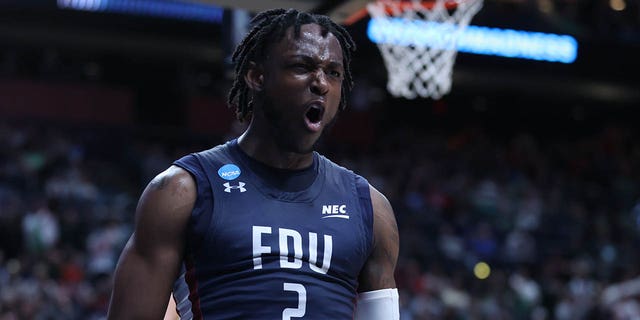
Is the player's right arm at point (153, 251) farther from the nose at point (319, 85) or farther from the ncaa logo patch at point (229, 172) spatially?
the nose at point (319, 85)

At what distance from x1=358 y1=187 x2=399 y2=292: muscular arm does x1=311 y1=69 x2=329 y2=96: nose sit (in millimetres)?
394

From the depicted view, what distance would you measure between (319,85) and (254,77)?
8.3 inches

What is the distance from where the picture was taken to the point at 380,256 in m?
2.71

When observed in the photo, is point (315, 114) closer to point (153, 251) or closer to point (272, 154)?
point (272, 154)

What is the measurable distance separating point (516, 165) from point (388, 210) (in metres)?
15.8

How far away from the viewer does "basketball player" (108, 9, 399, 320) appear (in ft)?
8.02

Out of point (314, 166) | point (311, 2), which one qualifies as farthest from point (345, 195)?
point (311, 2)

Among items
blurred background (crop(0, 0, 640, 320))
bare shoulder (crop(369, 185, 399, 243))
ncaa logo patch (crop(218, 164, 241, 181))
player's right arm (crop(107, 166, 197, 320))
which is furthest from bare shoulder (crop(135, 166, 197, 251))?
blurred background (crop(0, 0, 640, 320))

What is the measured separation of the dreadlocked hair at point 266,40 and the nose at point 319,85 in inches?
5.1

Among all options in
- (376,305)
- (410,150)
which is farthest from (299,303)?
(410,150)

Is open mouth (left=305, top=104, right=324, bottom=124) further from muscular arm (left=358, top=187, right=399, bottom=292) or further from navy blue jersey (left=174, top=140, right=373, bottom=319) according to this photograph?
muscular arm (left=358, top=187, right=399, bottom=292)

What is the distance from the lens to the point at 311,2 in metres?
4.64

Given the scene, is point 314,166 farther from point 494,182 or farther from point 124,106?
point 124,106

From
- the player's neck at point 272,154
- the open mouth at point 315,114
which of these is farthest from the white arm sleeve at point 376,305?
the open mouth at point 315,114
